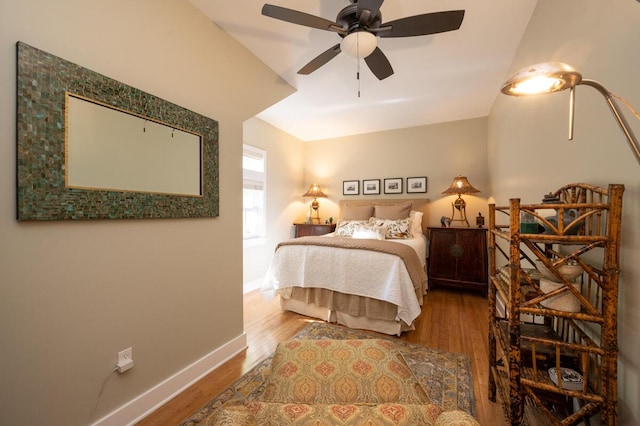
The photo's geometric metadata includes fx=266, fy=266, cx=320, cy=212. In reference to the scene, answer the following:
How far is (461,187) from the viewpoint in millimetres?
3801

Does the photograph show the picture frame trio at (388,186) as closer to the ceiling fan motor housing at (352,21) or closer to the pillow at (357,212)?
the pillow at (357,212)

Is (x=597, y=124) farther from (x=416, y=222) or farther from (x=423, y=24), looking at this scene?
(x=416, y=222)

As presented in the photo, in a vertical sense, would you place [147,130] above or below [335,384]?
above

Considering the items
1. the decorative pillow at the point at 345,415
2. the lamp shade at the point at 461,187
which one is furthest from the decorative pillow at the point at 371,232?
the decorative pillow at the point at 345,415

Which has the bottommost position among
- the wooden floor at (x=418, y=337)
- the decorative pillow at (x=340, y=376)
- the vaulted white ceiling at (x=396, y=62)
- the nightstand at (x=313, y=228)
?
the wooden floor at (x=418, y=337)

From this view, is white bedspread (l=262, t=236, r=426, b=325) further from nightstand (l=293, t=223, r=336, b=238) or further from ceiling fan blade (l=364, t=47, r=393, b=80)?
nightstand (l=293, t=223, r=336, b=238)

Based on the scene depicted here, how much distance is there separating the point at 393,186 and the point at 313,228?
5.17ft

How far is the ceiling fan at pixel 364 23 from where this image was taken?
1511mm

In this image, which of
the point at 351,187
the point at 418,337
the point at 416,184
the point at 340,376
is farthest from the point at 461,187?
the point at 340,376

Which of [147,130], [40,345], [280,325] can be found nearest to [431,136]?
[280,325]

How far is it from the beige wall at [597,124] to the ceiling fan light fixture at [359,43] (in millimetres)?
1003

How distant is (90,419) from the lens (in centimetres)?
132

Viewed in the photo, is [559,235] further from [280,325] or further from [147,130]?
[280,325]

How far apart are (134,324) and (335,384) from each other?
1233mm
